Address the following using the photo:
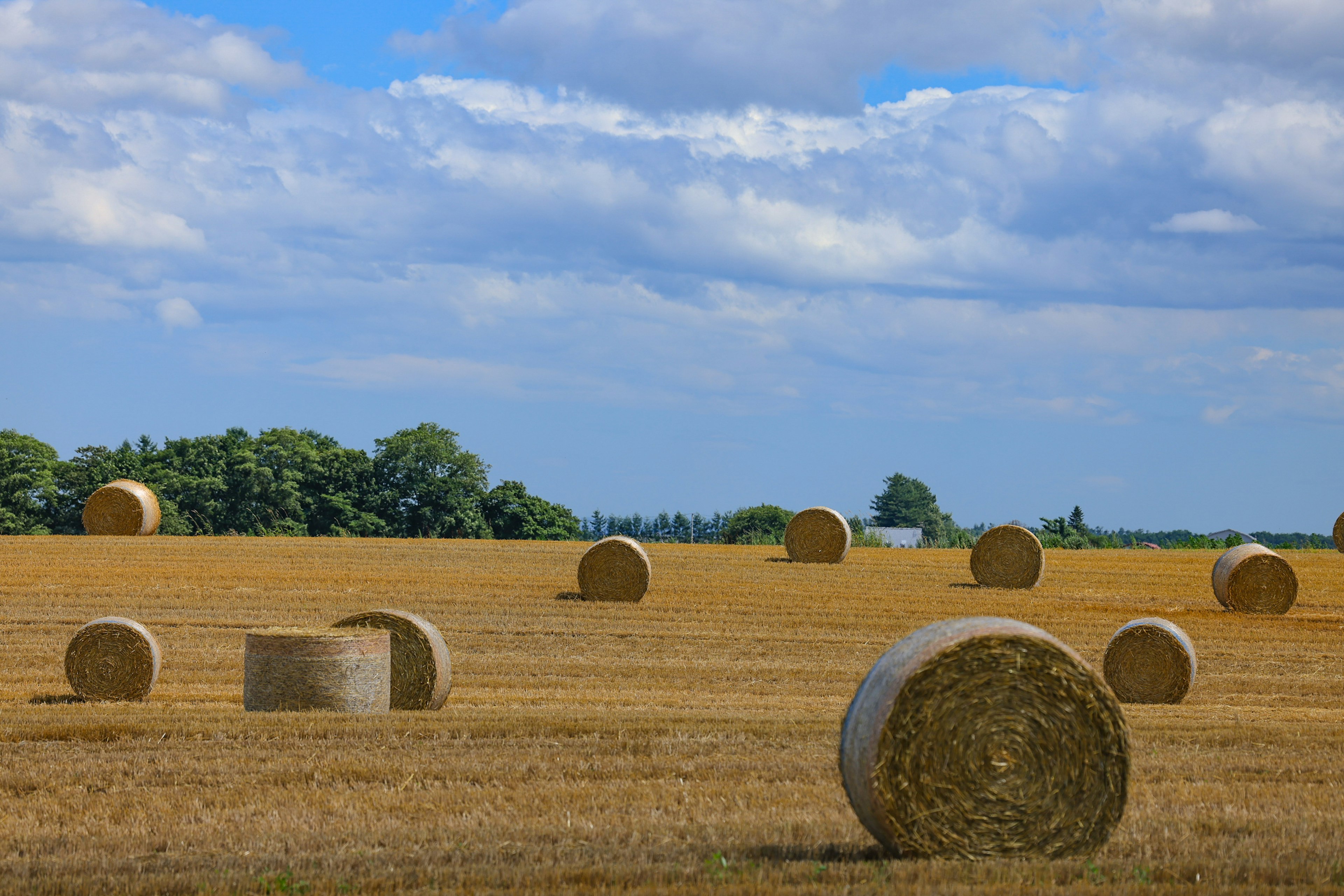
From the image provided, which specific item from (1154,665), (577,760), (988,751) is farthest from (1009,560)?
(988,751)

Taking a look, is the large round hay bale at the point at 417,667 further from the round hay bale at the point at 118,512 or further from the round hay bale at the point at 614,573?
the round hay bale at the point at 118,512

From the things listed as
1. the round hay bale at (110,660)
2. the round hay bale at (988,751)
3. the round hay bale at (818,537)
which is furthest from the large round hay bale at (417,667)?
the round hay bale at (818,537)

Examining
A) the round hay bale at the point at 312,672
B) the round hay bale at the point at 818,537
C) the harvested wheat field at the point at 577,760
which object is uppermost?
the round hay bale at the point at 818,537

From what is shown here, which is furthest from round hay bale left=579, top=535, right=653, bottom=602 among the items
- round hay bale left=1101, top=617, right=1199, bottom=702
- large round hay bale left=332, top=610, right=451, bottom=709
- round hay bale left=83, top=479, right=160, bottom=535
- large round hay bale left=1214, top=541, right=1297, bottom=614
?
round hay bale left=83, top=479, right=160, bottom=535

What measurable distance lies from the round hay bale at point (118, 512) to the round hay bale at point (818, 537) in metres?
17.2

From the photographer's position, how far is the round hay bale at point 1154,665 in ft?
51.2

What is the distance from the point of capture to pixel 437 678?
13.1 m

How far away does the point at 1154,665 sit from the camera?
51.4 ft

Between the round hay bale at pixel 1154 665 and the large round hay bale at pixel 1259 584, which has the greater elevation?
the large round hay bale at pixel 1259 584

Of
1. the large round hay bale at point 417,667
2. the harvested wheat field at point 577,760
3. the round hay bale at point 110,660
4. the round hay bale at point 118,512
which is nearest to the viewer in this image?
the harvested wheat field at point 577,760

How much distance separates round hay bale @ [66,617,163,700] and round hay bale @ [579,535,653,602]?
10.5 m

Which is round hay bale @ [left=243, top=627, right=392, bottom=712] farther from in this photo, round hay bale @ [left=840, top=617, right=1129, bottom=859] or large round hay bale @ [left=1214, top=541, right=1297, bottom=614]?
Result: large round hay bale @ [left=1214, top=541, right=1297, bottom=614]

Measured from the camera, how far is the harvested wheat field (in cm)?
631

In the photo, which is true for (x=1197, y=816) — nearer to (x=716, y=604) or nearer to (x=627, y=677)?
(x=627, y=677)
